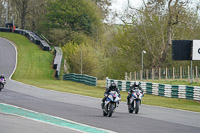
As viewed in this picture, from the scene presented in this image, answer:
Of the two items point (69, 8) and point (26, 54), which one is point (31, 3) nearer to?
point (69, 8)

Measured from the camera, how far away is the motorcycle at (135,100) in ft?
56.9

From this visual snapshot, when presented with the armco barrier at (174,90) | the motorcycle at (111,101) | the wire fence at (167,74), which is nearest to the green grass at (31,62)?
the wire fence at (167,74)

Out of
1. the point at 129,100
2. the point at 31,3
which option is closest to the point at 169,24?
the point at 129,100

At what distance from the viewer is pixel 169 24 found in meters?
54.2

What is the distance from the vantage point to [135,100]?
57.3 feet

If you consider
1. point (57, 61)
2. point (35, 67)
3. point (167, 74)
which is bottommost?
point (167, 74)

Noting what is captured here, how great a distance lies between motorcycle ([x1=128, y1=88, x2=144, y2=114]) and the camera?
17.3 meters

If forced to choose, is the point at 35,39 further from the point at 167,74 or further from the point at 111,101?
the point at 111,101

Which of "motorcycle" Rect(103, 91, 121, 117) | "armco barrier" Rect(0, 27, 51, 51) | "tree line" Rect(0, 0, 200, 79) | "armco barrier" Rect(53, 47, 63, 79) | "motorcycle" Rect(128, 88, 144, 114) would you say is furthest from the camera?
"armco barrier" Rect(0, 27, 51, 51)

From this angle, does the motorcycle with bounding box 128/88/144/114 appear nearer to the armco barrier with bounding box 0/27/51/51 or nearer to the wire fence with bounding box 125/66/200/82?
the wire fence with bounding box 125/66/200/82

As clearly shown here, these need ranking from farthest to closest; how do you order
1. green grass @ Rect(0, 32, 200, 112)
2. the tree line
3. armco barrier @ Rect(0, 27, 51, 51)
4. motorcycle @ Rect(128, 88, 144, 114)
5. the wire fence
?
armco barrier @ Rect(0, 27, 51, 51), the tree line, the wire fence, green grass @ Rect(0, 32, 200, 112), motorcycle @ Rect(128, 88, 144, 114)

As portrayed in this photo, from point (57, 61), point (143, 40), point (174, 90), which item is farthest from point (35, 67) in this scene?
point (174, 90)

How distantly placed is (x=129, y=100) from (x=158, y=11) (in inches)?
1598

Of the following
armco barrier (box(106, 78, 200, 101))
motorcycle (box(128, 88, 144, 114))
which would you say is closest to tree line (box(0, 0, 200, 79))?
armco barrier (box(106, 78, 200, 101))
